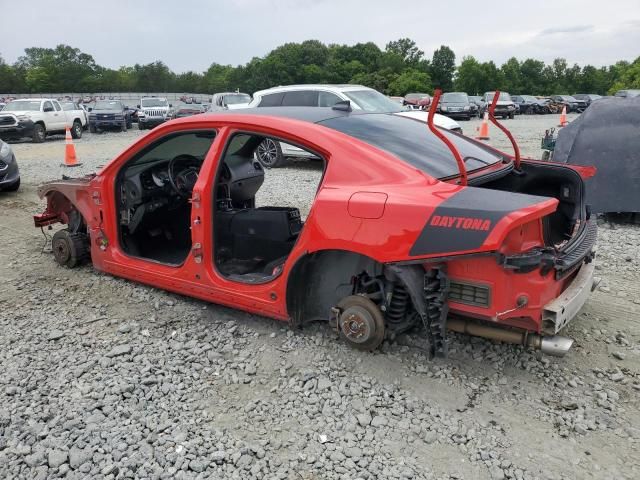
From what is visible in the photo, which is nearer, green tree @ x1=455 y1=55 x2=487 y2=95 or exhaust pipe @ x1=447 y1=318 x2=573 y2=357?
exhaust pipe @ x1=447 y1=318 x2=573 y2=357

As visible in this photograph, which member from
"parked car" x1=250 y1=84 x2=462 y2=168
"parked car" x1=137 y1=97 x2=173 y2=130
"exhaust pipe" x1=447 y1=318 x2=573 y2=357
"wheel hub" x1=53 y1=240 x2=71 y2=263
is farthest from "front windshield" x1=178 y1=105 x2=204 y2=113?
"exhaust pipe" x1=447 y1=318 x2=573 y2=357

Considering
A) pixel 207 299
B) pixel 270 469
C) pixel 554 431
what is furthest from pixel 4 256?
pixel 554 431

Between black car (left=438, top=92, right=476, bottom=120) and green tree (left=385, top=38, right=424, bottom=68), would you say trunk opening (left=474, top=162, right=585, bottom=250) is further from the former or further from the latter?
green tree (left=385, top=38, right=424, bottom=68)

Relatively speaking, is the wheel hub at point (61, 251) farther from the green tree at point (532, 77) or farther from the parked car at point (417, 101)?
the green tree at point (532, 77)

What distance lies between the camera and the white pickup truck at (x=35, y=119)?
60.0 feet

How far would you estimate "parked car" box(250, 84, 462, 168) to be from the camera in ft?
36.6

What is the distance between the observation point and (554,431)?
269cm

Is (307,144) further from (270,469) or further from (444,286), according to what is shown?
(270,469)

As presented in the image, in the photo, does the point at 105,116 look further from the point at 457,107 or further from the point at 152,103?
the point at 457,107

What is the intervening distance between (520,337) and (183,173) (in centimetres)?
299

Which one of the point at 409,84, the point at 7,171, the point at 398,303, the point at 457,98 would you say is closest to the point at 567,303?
the point at 398,303

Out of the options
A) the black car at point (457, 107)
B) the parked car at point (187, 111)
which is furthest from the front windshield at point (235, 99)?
the black car at point (457, 107)

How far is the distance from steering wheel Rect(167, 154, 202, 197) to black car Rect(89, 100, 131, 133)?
67.4 feet

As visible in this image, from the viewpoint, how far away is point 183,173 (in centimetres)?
461
